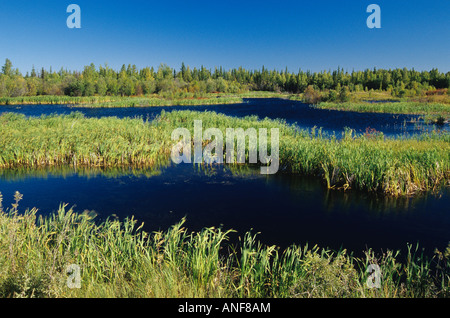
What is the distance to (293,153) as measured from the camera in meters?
15.0

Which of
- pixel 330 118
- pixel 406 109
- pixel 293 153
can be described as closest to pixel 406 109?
pixel 406 109

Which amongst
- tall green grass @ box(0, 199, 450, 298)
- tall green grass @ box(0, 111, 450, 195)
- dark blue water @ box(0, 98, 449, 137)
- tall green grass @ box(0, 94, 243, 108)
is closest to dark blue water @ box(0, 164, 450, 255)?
tall green grass @ box(0, 111, 450, 195)

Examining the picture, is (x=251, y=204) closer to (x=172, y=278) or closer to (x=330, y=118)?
(x=172, y=278)

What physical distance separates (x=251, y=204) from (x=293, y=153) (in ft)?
16.4

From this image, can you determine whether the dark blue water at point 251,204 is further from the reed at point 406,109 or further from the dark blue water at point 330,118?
the reed at point 406,109

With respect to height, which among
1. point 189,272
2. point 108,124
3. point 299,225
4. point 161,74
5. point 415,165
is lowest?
point 299,225

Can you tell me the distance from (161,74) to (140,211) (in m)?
127

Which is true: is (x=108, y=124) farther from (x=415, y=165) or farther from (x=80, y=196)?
(x=415, y=165)

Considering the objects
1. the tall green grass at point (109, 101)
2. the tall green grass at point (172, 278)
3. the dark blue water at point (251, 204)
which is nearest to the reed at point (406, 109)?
the tall green grass at point (109, 101)

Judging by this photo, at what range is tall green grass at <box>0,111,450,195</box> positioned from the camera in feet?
39.1

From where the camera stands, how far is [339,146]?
47.9 feet

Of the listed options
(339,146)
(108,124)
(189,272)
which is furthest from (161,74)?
(189,272)

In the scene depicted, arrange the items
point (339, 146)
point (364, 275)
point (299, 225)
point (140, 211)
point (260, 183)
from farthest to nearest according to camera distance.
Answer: point (339, 146) → point (260, 183) → point (140, 211) → point (299, 225) → point (364, 275)

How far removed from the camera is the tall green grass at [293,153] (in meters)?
11.9
